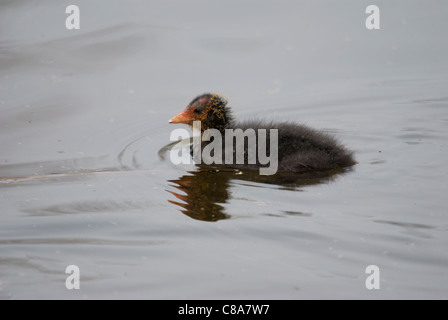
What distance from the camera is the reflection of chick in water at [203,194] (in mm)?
5570

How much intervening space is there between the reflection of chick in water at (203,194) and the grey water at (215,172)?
0.09 ft

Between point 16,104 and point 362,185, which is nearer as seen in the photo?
point 362,185

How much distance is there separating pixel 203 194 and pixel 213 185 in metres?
0.23

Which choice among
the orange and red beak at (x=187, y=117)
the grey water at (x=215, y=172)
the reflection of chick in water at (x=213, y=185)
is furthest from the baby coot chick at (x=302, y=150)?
the orange and red beak at (x=187, y=117)

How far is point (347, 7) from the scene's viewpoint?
11375 mm

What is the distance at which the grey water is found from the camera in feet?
15.0

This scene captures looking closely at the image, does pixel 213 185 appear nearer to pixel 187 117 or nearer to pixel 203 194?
pixel 203 194

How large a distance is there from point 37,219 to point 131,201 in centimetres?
85

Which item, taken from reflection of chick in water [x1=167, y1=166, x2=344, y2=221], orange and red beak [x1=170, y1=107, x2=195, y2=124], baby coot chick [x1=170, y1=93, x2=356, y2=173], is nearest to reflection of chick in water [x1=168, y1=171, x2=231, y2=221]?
reflection of chick in water [x1=167, y1=166, x2=344, y2=221]

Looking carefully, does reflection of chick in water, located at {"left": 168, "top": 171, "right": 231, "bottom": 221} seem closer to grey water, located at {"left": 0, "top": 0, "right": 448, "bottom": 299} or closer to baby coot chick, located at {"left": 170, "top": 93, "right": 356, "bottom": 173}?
grey water, located at {"left": 0, "top": 0, "right": 448, "bottom": 299}

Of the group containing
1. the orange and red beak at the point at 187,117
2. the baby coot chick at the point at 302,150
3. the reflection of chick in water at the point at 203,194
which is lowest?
the reflection of chick in water at the point at 203,194

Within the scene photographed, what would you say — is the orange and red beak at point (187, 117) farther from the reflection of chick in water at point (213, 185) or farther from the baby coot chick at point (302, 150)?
the reflection of chick in water at point (213, 185)
